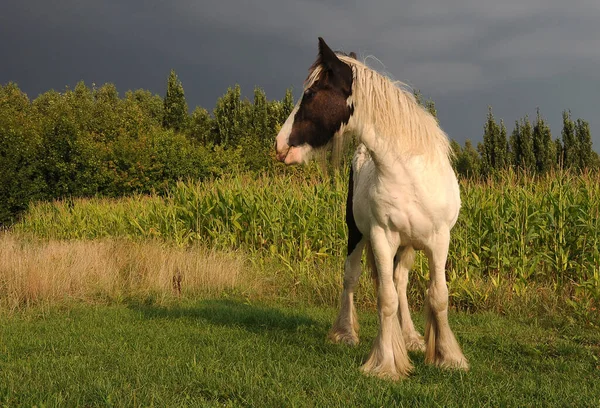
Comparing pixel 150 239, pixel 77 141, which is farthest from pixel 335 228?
pixel 77 141

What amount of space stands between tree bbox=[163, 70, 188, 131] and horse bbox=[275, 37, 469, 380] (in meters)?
36.1

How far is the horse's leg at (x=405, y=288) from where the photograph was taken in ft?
15.3

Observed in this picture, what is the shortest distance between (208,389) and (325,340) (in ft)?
6.65

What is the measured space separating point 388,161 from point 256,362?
1.97m

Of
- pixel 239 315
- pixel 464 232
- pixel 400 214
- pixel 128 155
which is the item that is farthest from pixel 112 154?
pixel 400 214

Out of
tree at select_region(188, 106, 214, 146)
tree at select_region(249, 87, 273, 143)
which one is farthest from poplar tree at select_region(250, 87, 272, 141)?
tree at select_region(188, 106, 214, 146)

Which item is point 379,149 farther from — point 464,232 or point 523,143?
point 523,143

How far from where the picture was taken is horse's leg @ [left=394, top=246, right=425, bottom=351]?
183 inches

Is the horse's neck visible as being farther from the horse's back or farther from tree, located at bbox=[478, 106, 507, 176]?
tree, located at bbox=[478, 106, 507, 176]

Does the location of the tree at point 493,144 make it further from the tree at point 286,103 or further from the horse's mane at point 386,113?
the horse's mane at point 386,113

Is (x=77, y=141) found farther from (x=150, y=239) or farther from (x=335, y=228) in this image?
(x=335, y=228)

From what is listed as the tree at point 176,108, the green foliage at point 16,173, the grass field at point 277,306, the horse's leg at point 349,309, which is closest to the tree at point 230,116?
the tree at point 176,108

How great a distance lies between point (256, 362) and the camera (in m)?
4.12

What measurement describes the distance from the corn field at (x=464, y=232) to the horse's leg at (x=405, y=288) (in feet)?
6.60
